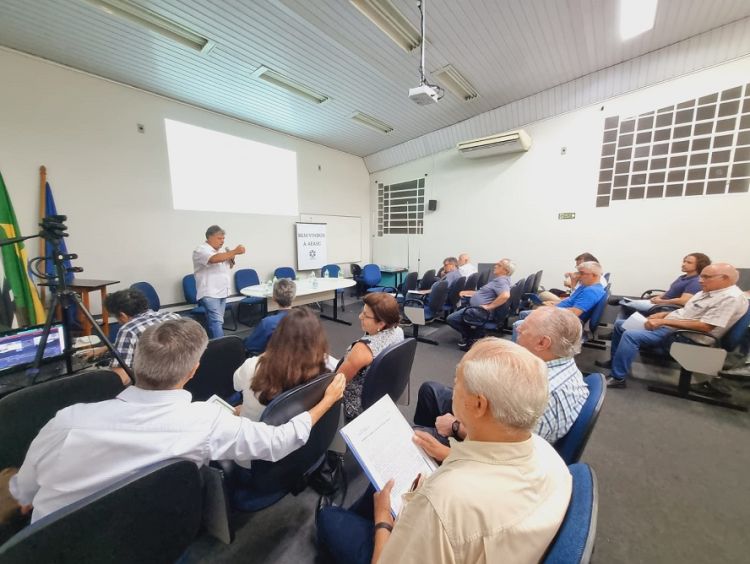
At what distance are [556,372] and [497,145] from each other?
473cm

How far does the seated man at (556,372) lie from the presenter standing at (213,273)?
3096 mm

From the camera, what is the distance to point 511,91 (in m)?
4.35

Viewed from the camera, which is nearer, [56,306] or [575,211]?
[56,306]

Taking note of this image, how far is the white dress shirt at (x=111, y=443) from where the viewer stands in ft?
2.39

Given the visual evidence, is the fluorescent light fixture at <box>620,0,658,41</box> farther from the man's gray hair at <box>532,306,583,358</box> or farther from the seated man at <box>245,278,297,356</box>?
the seated man at <box>245,278,297,356</box>

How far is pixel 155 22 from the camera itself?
9.29ft

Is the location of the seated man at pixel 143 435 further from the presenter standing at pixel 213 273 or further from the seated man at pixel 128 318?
the presenter standing at pixel 213 273

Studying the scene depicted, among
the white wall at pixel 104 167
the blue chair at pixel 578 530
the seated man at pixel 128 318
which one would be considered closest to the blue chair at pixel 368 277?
the white wall at pixel 104 167

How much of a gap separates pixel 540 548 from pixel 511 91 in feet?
17.7

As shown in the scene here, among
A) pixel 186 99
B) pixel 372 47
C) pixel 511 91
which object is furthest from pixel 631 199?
pixel 186 99

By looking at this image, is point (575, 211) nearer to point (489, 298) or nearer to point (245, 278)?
point (489, 298)

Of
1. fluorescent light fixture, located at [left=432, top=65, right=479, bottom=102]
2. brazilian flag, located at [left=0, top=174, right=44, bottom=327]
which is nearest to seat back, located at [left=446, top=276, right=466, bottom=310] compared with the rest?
fluorescent light fixture, located at [left=432, top=65, right=479, bottom=102]

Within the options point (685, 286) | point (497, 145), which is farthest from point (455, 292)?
point (497, 145)

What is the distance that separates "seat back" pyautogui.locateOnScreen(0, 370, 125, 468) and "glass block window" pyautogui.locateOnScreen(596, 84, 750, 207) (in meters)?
5.81
